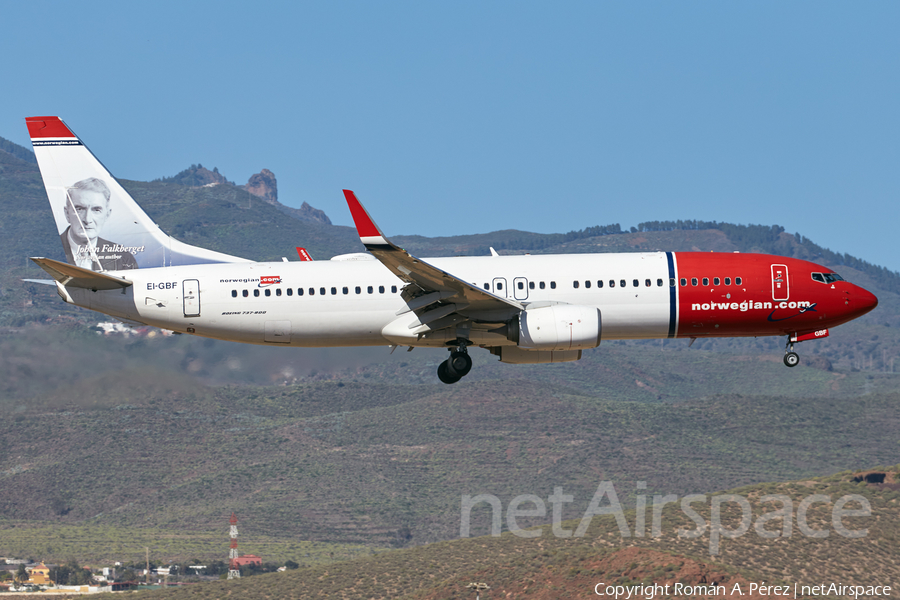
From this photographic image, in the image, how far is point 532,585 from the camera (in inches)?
4114

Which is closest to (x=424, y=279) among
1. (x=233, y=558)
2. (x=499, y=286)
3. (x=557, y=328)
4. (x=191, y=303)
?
(x=499, y=286)

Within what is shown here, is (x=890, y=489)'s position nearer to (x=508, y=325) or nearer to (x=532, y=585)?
(x=532, y=585)

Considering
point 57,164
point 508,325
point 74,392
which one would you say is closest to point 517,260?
point 508,325

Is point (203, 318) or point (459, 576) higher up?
point (203, 318)

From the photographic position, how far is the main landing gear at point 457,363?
46.1 metres

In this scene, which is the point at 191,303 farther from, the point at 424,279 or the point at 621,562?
the point at 621,562

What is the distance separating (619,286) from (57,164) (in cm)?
2529

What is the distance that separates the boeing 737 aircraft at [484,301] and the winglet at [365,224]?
5.12m

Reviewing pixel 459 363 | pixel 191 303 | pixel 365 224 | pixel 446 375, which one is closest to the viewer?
pixel 365 224

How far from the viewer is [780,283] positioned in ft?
154

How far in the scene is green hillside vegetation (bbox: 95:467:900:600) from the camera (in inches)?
4021

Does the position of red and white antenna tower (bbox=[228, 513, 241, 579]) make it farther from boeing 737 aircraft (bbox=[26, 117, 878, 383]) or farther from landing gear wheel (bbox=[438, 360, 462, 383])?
landing gear wheel (bbox=[438, 360, 462, 383])

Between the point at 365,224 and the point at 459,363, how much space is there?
9.45 m

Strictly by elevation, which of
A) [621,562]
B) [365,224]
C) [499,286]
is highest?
[365,224]
